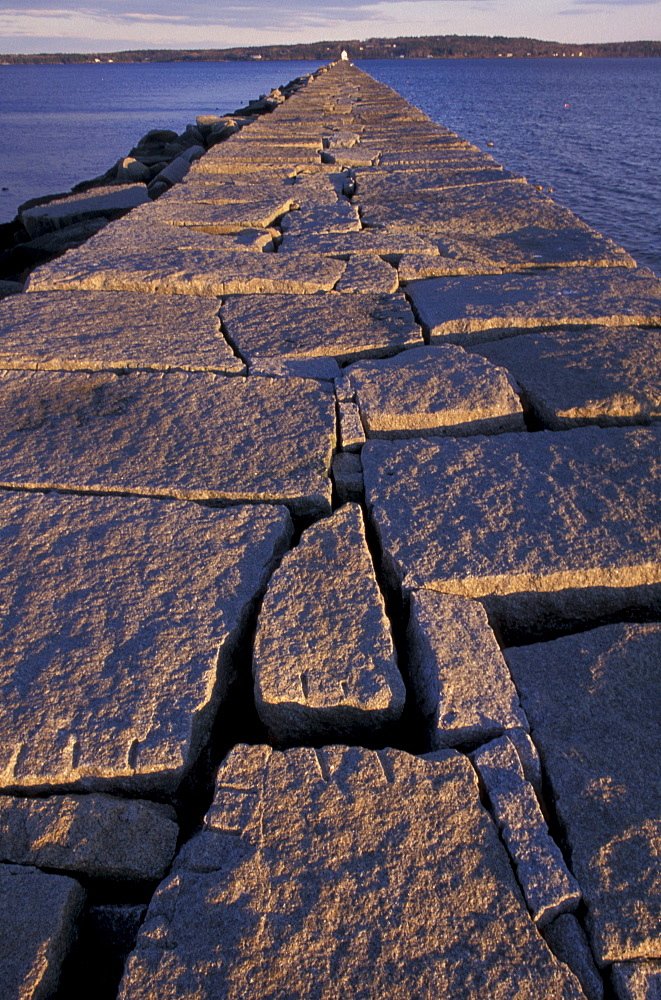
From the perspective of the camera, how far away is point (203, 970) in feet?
2.71

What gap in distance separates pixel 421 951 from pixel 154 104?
4741 centimetres


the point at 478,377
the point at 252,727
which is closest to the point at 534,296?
the point at 478,377

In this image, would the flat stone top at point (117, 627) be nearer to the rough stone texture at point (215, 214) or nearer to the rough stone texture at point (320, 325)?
the rough stone texture at point (320, 325)

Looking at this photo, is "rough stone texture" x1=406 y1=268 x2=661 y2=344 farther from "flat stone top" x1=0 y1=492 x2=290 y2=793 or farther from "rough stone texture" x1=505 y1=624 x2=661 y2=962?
"rough stone texture" x1=505 y1=624 x2=661 y2=962

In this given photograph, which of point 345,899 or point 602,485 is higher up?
point 602,485

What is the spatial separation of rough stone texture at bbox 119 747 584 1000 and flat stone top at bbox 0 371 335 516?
76 centimetres

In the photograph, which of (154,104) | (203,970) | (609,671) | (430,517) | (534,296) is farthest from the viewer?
(154,104)

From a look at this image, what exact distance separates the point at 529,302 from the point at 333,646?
1.73 metres

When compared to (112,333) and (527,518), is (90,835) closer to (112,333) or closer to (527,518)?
(527,518)

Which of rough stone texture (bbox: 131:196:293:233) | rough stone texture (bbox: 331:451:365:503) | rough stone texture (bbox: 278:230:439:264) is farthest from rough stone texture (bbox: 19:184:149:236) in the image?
rough stone texture (bbox: 331:451:365:503)

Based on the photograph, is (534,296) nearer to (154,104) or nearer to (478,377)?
(478,377)

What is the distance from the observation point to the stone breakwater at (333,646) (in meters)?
0.87

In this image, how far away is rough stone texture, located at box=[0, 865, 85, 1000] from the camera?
0.84 meters

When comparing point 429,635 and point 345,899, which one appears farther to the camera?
point 429,635
